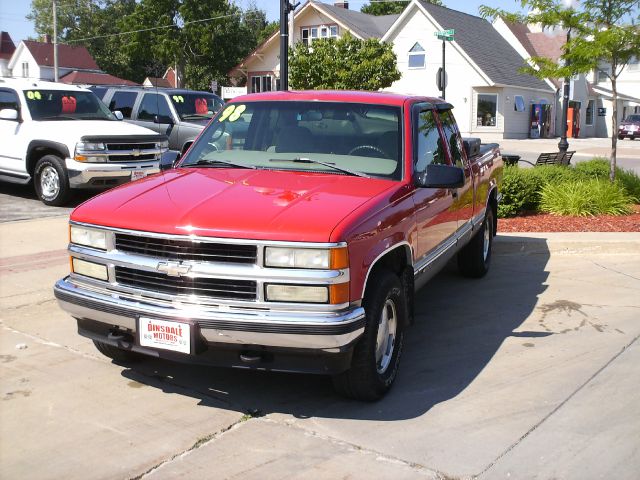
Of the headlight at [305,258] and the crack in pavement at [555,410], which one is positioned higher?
the headlight at [305,258]

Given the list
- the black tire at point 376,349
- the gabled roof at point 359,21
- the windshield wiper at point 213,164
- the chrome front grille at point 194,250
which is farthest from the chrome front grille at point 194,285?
the gabled roof at point 359,21

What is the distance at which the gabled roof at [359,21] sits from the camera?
44.0 metres

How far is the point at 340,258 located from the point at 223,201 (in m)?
0.86

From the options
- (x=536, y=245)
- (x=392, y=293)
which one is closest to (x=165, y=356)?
(x=392, y=293)

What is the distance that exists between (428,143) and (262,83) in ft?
143

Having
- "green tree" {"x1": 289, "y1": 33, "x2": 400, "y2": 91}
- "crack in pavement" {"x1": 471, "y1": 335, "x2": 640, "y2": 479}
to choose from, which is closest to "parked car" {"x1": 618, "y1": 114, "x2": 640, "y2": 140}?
"green tree" {"x1": 289, "y1": 33, "x2": 400, "y2": 91}

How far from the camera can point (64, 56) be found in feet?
223

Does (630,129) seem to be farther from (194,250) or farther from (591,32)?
(194,250)

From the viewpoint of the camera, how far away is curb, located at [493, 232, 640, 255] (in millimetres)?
9062

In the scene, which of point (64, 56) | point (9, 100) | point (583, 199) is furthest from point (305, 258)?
point (64, 56)

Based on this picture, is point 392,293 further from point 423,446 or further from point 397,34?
point 397,34

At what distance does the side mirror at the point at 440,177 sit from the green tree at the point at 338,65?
25124mm

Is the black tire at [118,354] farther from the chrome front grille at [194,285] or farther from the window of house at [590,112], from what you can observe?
the window of house at [590,112]

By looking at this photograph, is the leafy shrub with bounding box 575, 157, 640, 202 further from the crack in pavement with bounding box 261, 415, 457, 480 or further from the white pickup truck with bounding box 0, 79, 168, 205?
the crack in pavement with bounding box 261, 415, 457, 480
